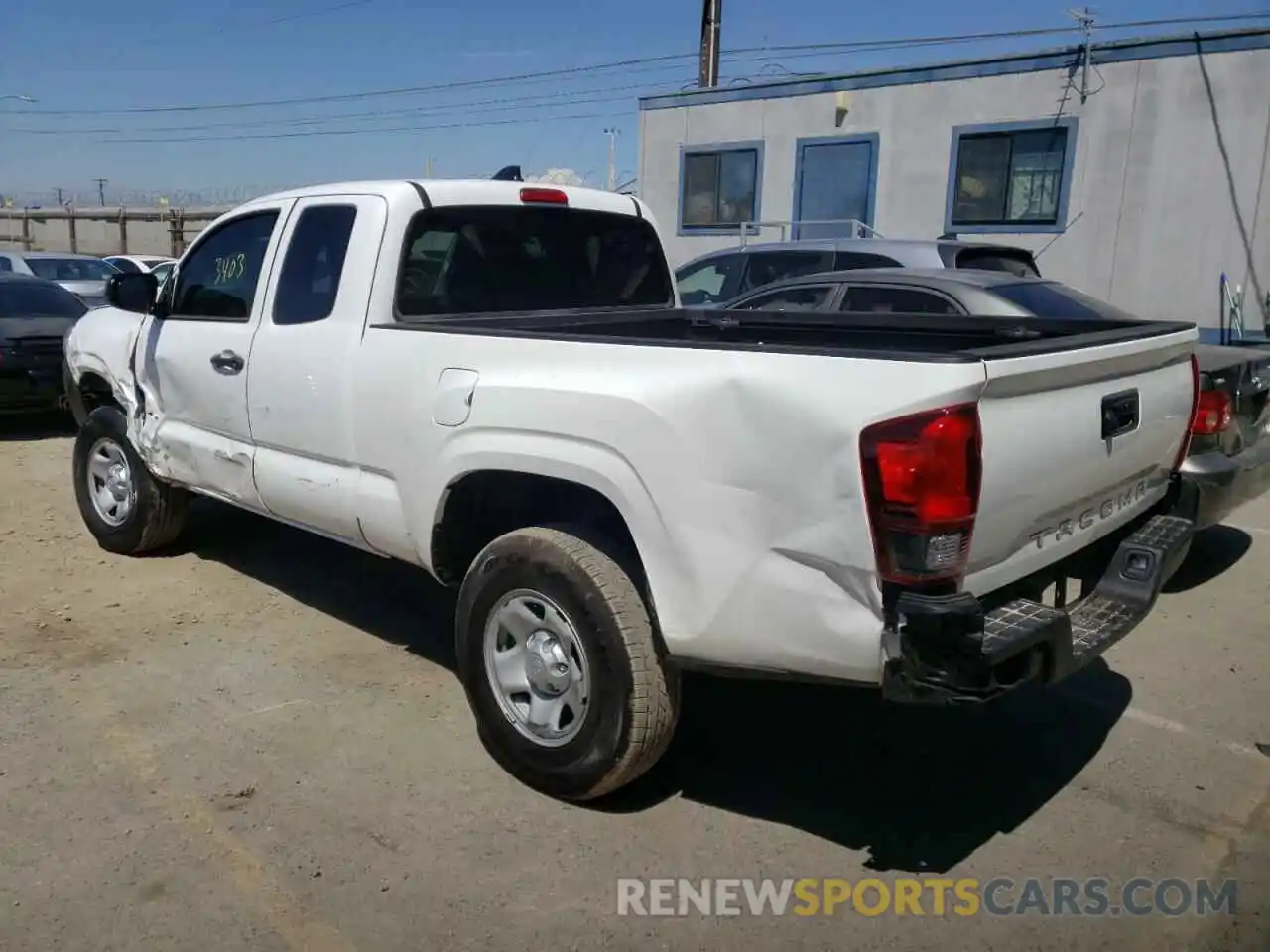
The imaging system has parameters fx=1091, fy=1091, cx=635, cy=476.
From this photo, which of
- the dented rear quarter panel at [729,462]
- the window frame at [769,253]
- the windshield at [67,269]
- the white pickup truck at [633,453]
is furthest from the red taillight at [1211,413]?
the windshield at [67,269]

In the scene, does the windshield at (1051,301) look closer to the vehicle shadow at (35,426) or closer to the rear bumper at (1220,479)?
the rear bumper at (1220,479)

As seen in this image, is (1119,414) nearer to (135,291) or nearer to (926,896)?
(926,896)

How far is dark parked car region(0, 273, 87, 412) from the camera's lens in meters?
9.62

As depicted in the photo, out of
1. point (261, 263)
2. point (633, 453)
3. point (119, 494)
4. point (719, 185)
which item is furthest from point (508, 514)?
point (719, 185)

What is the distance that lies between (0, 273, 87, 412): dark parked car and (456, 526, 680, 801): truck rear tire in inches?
304

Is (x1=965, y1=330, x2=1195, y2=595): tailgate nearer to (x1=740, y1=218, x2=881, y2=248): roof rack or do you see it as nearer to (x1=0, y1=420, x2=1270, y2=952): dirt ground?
(x1=0, y1=420, x2=1270, y2=952): dirt ground

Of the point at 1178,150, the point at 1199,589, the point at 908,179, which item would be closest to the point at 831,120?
the point at 908,179

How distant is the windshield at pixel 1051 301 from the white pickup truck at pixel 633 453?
232 centimetres

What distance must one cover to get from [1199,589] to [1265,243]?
8.40m

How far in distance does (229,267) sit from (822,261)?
5.14 meters

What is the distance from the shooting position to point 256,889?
3.11 metres

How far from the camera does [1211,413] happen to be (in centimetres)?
543

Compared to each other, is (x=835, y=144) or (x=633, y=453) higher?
(x=835, y=144)

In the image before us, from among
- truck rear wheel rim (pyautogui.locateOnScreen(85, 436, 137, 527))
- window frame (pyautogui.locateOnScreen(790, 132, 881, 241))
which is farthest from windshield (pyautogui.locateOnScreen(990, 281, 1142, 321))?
window frame (pyautogui.locateOnScreen(790, 132, 881, 241))
